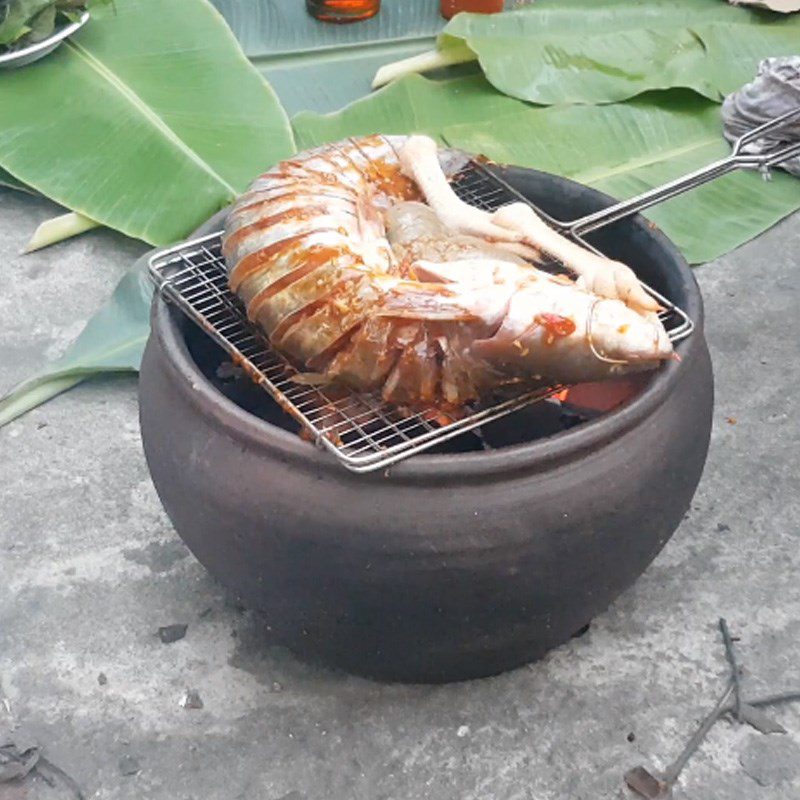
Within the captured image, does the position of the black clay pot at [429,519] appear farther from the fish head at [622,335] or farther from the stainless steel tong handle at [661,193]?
the stainless steel tong handle at [661,193]

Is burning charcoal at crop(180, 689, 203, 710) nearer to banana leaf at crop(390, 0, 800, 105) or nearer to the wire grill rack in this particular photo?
the wire grill rack

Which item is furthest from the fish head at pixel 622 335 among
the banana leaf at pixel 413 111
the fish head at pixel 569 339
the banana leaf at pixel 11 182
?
the banana leaf at pixel 11 182

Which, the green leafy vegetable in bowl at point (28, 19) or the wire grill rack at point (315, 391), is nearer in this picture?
the wire grill rack at point (315, 391)

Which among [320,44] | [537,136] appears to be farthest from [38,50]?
[537,136]

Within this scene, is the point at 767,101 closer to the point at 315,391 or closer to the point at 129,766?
the point at 315,391

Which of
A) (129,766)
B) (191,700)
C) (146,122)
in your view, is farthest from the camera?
(146,122)

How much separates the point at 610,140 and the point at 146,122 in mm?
1889

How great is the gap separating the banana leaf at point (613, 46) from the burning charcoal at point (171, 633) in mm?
2867

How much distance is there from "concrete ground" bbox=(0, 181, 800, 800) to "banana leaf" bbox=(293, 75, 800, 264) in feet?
3.39

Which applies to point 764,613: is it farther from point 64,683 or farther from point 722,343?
point 64,683

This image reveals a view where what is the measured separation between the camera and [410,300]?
2402 mm

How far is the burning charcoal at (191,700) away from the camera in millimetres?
2918

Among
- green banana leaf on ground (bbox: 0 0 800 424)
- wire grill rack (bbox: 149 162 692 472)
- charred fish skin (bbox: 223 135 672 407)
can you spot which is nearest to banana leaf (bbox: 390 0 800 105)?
green banana leaf on ground (bbox: 0 0 800 424)

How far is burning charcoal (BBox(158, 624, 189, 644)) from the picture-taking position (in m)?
3.10
